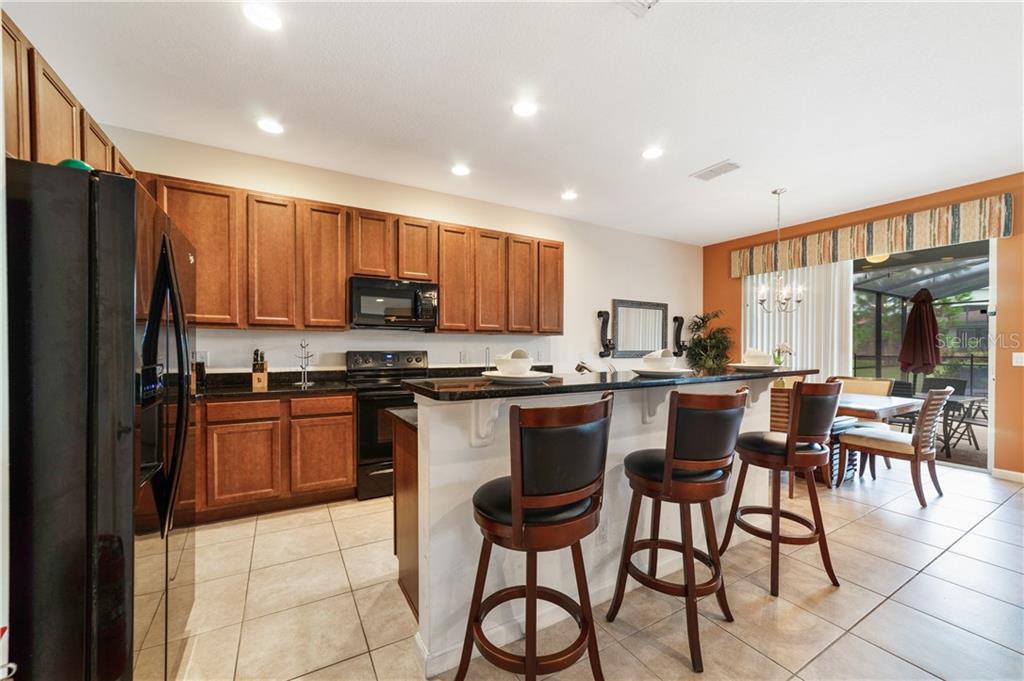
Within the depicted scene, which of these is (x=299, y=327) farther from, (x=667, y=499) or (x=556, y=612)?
(x=667, y=499)

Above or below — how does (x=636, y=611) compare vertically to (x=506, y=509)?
below

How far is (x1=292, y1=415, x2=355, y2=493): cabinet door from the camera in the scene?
3.15m

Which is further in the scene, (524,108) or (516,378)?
(524,108)

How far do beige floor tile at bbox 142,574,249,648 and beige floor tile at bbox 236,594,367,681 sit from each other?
17cm

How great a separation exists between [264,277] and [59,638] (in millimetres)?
2806

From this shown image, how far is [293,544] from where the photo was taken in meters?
2.66

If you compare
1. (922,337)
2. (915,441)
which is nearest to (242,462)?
(915,441)

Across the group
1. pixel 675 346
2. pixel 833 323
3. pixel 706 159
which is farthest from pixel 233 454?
pixel 833 323

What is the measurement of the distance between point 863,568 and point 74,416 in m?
3.61

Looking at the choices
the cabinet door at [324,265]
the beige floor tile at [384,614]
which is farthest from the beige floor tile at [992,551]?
the cabinet door at [324,265]

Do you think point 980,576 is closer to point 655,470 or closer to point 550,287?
point 655,470

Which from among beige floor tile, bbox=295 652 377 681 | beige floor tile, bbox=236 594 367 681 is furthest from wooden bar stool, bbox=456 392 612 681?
beige floor tile, bbox=236 594 367 681

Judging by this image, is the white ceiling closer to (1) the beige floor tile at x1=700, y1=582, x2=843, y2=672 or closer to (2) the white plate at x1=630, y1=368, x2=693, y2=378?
(2) the white plate at x1=630, y1=368, x2=693, y2=378

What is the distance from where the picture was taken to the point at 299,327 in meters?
3.47
